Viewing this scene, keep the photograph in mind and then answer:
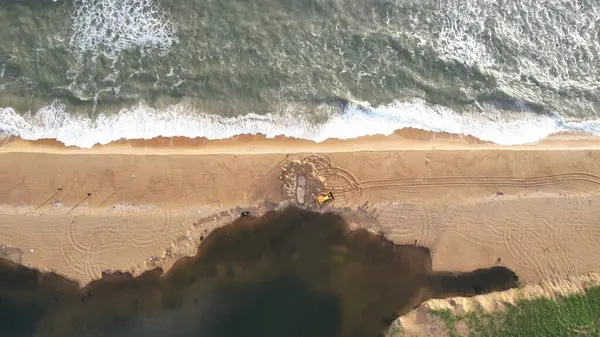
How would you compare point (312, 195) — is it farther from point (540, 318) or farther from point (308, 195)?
point (540, 318)

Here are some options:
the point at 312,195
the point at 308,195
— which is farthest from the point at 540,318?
the point at 308,195

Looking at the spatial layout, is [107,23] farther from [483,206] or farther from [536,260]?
[536,260]

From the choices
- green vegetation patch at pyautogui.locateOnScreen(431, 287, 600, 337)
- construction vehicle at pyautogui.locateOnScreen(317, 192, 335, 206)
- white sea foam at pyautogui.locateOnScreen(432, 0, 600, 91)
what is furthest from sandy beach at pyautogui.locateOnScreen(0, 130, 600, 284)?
white sea foam at pyautogui.locateOnScreen(432, 0, 600, 91)

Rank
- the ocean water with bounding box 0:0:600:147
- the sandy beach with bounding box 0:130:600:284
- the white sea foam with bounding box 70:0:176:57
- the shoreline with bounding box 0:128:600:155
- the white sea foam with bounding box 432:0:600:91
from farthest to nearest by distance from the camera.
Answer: the white sea foam with bounding box 432:0:600:91
the white sea foam with bounding box 70:0:176:57
the ocean water with bounding box 0:0:600:147
the shoreline with bounding box 0:128:600:155
the sandy beach with bounding box 0:130:600:284

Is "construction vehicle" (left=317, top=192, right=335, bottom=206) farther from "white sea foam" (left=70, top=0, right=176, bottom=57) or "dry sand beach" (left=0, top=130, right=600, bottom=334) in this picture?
"white sea foam" (left=70, top=0, right=176, bottom=57)

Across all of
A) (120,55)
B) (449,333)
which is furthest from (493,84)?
(120,55)
